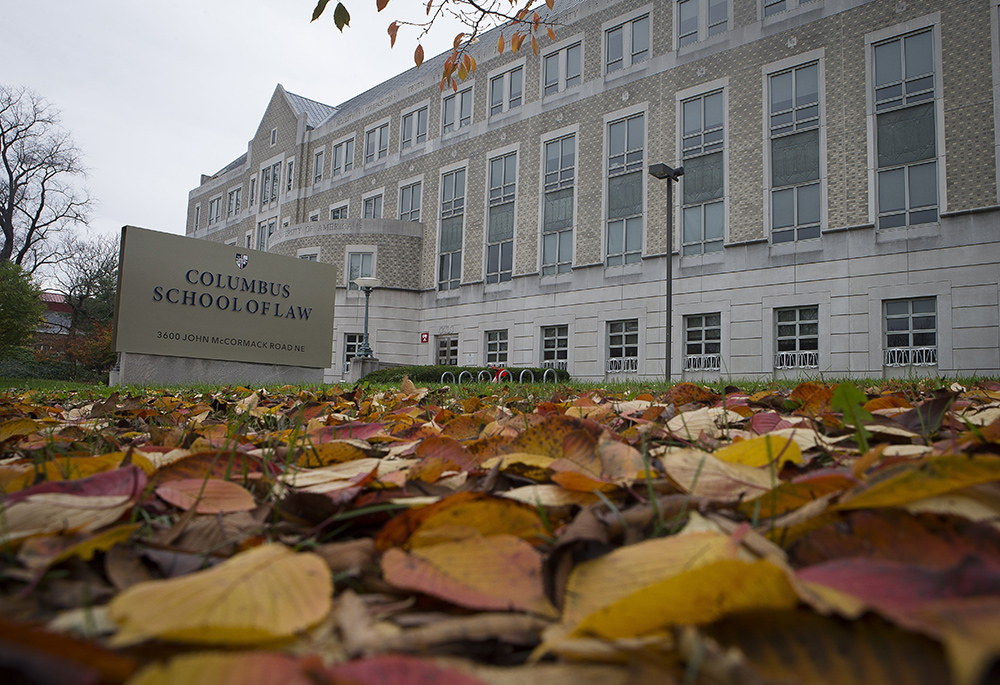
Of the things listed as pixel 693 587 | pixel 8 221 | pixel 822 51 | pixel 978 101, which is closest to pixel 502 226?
A: pixel 822 51

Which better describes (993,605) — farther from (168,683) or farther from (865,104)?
(865,104)

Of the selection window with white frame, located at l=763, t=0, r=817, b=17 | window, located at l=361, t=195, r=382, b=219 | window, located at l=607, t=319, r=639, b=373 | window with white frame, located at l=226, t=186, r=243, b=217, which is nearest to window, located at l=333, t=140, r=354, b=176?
window, located at l=361, t=195, r=382, b=219

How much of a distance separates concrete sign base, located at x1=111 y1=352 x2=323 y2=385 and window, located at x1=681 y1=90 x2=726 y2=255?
41.0 ft

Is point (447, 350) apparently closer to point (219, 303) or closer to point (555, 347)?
point (555, 347)

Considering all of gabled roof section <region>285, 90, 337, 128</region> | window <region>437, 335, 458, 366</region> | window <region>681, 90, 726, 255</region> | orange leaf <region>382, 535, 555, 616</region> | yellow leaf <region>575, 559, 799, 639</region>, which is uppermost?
gabled roof section <region>285, 90, 337, 128</region>

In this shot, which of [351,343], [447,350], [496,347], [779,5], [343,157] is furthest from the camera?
[343,157]

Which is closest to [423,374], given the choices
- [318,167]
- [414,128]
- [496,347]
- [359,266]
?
[496,347]

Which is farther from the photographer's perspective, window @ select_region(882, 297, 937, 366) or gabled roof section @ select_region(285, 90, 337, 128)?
gabled roof section @ select_region(285, 90, 337, 128)

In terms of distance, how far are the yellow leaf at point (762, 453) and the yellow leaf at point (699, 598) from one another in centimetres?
68

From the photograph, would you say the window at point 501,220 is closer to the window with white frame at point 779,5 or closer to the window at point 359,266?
the window at point 359,266

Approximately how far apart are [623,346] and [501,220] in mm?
7594

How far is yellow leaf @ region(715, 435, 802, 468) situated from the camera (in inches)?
48.6

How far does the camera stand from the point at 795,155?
17359 mm

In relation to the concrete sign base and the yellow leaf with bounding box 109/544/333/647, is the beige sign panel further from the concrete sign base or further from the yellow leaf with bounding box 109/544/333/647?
the yellow leaf with bounding box 109/544/333/647
